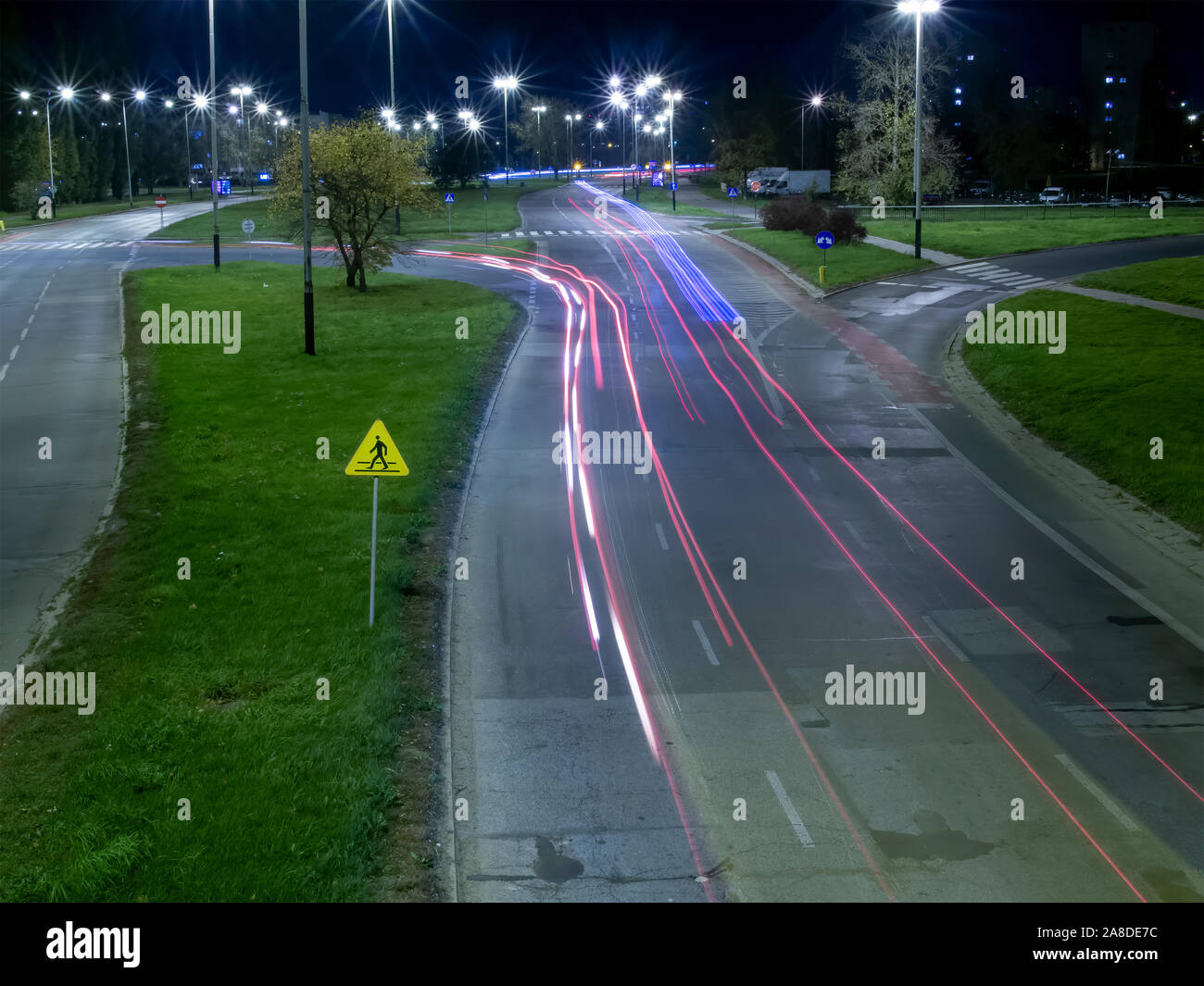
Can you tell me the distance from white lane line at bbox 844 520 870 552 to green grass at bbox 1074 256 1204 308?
23712 millimetres

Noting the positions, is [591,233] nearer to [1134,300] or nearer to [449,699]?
[1134,300]

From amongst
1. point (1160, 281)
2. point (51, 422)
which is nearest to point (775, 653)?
point (51, 422)

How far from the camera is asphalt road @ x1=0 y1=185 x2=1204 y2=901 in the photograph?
9.46m

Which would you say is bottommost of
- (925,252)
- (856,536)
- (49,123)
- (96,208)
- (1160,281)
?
(856,536)

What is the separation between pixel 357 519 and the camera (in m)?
17.5

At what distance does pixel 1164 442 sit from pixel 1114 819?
46.0ft

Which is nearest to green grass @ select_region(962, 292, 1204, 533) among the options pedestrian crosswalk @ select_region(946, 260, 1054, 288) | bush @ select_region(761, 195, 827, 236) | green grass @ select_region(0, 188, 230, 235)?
pedestrian crosswalk @ select_region(946, 260, 1054, 288)

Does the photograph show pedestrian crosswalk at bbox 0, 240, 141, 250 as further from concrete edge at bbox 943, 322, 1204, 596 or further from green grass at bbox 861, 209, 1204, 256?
concrete edge at bbox 943, 322, 1204, 596

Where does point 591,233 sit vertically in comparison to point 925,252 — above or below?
above

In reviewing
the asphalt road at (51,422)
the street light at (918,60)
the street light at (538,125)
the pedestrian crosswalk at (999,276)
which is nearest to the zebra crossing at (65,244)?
the asphalt road at (51,422)

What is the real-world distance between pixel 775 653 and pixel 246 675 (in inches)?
224

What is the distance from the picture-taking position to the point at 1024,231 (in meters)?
60.1

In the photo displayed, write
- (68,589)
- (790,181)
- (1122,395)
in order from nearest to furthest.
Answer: (68,589) → (1122,395) → (790,181)

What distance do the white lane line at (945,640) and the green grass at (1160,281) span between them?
26859 mm
